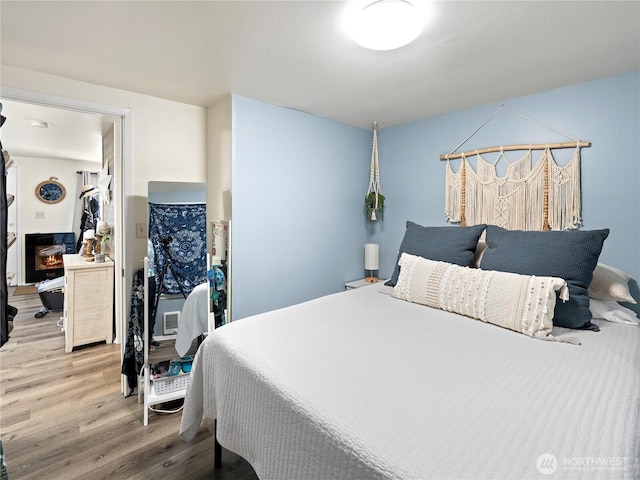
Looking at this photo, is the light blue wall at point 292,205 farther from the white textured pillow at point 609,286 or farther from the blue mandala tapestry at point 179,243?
the white textured pillow at point 609,286

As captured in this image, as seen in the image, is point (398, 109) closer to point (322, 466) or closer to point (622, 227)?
point (622, 227)

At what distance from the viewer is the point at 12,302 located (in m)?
4.71

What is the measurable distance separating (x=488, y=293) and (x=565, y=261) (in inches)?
16.6

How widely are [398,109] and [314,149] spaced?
79 cm

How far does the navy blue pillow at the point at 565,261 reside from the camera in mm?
1680

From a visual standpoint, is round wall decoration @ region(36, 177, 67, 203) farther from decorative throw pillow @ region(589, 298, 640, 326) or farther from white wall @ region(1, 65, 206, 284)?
decorative throw pillow @ region(589, 298, 640, 326)

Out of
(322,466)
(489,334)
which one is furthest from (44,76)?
(489,334)

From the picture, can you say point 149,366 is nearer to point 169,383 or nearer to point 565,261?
point 169,383

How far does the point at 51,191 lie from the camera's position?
19.1ft

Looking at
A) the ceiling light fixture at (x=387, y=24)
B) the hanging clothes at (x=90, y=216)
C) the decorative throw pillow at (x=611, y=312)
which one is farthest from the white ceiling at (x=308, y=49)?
the hanging clothes at (x=90, y=216)

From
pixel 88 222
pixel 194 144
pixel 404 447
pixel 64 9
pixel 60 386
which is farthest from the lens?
pixel 88 222

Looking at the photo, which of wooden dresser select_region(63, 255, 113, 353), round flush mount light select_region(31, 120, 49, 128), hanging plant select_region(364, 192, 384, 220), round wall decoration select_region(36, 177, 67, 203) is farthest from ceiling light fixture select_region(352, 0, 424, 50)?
round wall decoration select_region(36, 177, 67, 203)

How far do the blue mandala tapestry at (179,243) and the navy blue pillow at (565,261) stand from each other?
2.03 m

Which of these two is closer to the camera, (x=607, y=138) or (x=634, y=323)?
(x=634, y=323)
